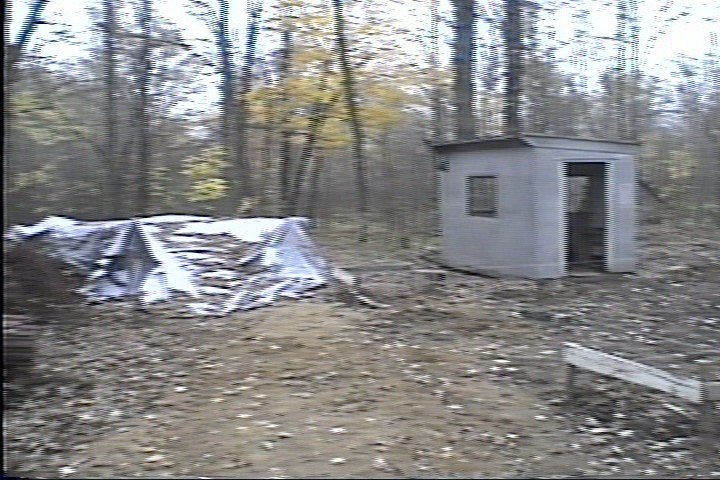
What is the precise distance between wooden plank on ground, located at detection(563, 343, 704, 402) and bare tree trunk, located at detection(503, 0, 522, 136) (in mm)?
9529

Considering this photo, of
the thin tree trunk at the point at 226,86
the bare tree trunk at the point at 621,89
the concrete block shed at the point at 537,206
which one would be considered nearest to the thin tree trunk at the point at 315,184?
the thin tree trunk at the point at 226,86

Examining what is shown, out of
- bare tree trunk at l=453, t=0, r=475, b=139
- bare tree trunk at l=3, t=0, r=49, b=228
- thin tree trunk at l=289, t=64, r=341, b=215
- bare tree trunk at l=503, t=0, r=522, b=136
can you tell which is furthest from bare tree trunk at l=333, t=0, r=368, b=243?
bare tree trunk at l=3, t=0, r=49, b=228

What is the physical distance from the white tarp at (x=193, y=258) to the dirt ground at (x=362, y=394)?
0.44m

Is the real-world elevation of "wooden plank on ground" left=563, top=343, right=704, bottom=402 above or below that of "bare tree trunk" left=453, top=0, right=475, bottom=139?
below

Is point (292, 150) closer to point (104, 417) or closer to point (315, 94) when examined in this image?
point (315, 94)

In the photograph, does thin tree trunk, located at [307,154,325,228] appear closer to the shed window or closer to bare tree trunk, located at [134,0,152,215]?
bare tree trunk, located at [134,0,152,215]

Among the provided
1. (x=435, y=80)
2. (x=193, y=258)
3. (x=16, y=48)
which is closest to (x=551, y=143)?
(x=193, y=258)

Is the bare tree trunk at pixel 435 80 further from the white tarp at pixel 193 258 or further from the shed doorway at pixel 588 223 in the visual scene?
the white tarp at pixel 193 258

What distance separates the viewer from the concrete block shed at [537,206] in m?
11.0

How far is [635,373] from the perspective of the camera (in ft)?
16.9

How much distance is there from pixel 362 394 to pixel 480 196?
7509 millimetres

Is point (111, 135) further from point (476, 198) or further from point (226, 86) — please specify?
point (476, 198)

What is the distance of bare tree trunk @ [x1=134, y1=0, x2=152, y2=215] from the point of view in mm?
14156

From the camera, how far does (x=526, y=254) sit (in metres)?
11.1
